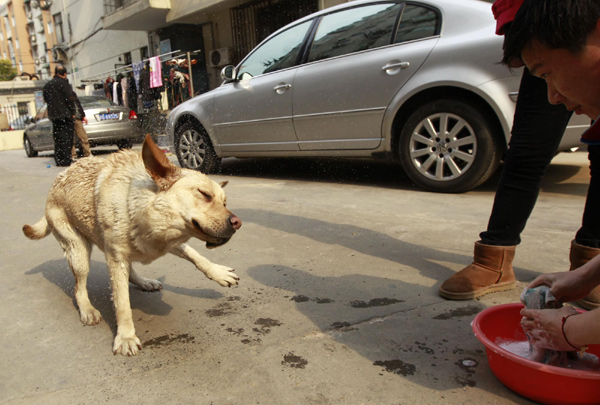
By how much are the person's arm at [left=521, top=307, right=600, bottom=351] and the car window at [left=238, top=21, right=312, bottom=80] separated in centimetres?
473

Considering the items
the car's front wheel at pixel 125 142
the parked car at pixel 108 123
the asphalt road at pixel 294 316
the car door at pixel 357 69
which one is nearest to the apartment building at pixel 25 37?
the car's front wheel at pixel 125 142

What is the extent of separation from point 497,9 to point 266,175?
16.3 ft

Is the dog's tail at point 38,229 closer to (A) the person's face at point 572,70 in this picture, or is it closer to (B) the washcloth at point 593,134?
(A) the person's face at point 572,70

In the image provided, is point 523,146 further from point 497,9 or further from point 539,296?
point 539,296

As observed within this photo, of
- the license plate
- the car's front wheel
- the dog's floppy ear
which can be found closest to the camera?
the dog's floppy ear

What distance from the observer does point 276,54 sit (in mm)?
5812

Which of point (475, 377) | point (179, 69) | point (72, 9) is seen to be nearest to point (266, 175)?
point (475, 377)

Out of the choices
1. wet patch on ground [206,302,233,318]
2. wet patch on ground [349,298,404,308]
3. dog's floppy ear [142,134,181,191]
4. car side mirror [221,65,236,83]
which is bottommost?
wet patch on ground [349,298,404,308]

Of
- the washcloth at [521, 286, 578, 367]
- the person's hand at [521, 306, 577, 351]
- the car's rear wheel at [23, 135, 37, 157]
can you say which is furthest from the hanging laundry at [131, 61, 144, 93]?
the person's hand at [521, 306, 577, 351]

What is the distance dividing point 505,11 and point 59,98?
380 inches

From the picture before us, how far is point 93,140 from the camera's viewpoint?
36.6 feet

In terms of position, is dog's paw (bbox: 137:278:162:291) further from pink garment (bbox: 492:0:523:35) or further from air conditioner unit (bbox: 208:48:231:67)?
air conditioner unit (bbox: 208:48:231:67)

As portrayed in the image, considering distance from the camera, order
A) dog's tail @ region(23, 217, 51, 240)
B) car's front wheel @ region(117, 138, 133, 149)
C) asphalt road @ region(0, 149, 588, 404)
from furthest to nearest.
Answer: car's front wheel @ region(117, 138, 133, 149), dog's tail @ region(23, 217, 51, 240), asphalt road @ region(0, 149, 588, 404)

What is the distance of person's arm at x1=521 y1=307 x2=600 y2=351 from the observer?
4.09ft
